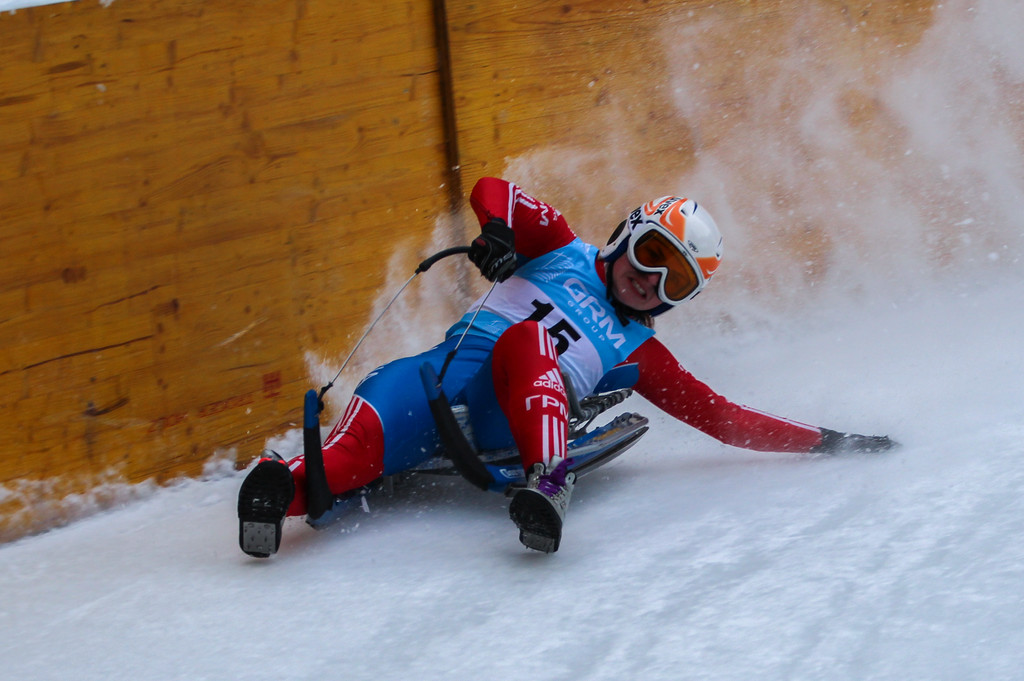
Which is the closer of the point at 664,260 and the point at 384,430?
the point at 384,430

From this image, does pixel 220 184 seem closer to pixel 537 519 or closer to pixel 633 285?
pixel 633 285

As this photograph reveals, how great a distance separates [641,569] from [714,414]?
0.76 m

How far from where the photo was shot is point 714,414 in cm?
307

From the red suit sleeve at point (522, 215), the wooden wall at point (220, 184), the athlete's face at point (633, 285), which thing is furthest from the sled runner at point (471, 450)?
the wooden wall at point (220, 184)

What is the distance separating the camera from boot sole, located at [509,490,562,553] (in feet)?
7.79

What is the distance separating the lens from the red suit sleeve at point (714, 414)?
3062 millimetres

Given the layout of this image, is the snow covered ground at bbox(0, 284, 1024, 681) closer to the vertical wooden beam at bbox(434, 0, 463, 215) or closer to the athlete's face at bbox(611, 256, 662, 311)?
the athlete's face at bbox(611, 256, 662, 311)

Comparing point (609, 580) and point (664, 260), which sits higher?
point (664, 260)

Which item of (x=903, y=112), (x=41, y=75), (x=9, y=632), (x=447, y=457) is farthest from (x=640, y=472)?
(x=903, y=112)

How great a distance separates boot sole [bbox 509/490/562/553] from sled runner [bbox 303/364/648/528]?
0.35m

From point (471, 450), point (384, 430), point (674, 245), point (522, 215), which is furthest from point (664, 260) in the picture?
point (384, 430)

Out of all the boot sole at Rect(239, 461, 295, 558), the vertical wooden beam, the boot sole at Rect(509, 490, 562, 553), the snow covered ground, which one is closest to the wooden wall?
the vertical wooden beam

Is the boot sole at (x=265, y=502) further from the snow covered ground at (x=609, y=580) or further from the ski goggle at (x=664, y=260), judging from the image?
the ski goggle at (x=664, y=260)

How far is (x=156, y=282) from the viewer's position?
3.06 metres
